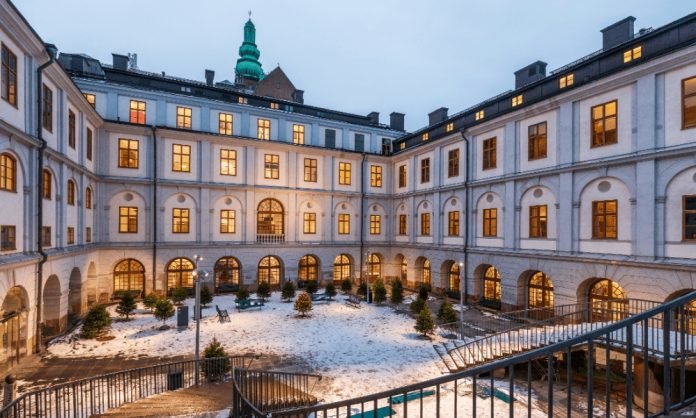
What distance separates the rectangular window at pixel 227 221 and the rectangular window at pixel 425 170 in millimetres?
15135

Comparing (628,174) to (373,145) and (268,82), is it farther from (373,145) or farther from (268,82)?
(268,82)

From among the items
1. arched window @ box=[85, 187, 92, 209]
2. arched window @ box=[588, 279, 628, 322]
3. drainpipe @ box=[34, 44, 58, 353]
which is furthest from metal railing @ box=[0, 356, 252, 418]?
arched window @ box=[588, 279, 628, 322]

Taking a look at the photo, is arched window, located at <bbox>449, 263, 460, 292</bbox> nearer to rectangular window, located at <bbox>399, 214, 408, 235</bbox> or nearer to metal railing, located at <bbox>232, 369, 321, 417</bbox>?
rectangular window, located at <bbox>399, 214, 408, 235</bbox>

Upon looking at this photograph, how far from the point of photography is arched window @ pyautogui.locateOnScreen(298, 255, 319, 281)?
3109 centimetres

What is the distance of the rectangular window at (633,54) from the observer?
15.9 m

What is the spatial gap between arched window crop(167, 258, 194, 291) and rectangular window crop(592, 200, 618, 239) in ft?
83.8

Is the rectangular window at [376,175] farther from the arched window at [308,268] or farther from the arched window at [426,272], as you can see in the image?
the arched window at [308,268]

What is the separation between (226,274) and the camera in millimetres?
28438

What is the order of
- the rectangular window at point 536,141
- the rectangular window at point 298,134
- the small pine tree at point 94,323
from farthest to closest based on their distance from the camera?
1. the rectangular window at point 298,134
2. the rectangular window at point 536,141
3. the small pine tree at point 94,323

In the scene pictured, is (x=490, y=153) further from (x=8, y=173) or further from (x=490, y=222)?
(x=8, y=173)

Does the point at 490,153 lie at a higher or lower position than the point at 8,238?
higher

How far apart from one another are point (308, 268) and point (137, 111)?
17479 millimetres

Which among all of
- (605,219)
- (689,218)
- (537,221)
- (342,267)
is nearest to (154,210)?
(342,267)

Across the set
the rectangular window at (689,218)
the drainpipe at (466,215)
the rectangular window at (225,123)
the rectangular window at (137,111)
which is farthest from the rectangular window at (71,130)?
the rectangular window at (689,218)
